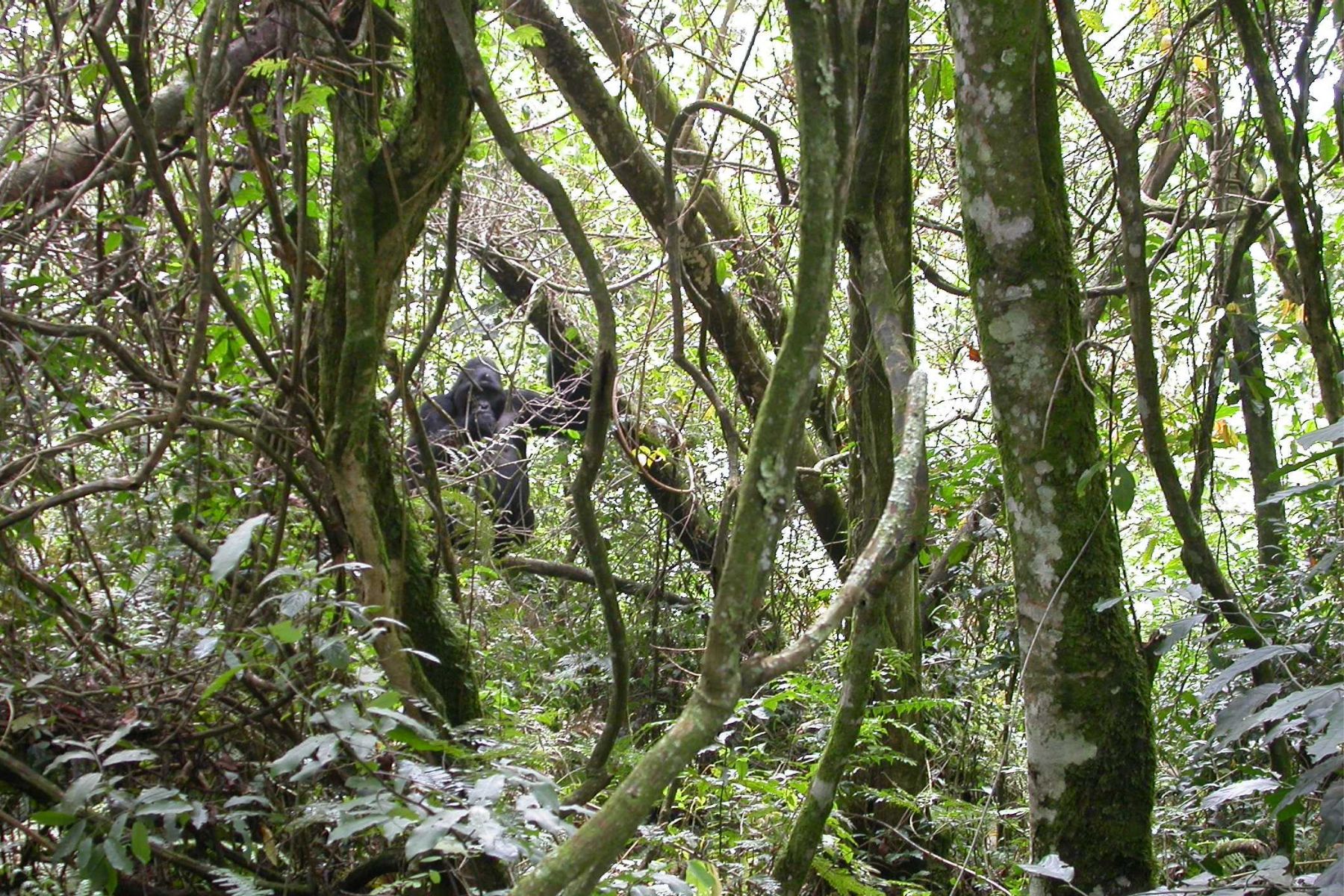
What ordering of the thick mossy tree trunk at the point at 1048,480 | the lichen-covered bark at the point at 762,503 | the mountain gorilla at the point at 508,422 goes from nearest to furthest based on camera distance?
the lichen-covered bark at the point at 762,503, the thick mossy tree trunk at the point at 1048,480, the mountain gorilla at the point at 508,422

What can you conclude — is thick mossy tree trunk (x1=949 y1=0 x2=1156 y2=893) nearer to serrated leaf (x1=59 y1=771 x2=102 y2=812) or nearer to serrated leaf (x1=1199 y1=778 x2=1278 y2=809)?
serrated leaf (x1=1199 y1=778 x2=1278 y2=809)

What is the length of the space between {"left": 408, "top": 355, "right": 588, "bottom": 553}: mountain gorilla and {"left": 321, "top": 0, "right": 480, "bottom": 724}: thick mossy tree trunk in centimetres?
146

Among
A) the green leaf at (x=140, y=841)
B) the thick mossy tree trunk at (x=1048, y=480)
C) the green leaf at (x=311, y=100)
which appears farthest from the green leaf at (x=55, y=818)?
the thick mossy tree trunk at (x=1048, y=480)

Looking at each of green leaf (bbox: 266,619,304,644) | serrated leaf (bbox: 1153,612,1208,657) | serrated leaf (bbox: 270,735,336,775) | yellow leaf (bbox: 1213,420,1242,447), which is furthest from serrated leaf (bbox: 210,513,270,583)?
yellow leaf (bbox: 1213,420,1242,447)

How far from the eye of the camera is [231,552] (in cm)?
165

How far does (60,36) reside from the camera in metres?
2.50

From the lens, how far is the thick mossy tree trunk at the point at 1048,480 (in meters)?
2.10

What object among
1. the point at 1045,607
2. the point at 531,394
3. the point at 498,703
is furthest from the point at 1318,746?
the point at 531,394

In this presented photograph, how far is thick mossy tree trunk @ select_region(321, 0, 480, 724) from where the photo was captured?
246 cm

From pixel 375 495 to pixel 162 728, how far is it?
0.72 metres

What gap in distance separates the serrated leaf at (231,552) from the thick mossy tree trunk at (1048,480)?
1.47m

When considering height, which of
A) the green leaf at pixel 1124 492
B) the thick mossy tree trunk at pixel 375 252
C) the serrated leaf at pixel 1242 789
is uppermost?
the thick mossy tree trunk at pixel 375 252

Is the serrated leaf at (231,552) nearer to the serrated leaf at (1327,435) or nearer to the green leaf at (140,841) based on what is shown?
the green leaf at (140,841)

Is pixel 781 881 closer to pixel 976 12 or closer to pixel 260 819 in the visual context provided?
pixel 260 819
